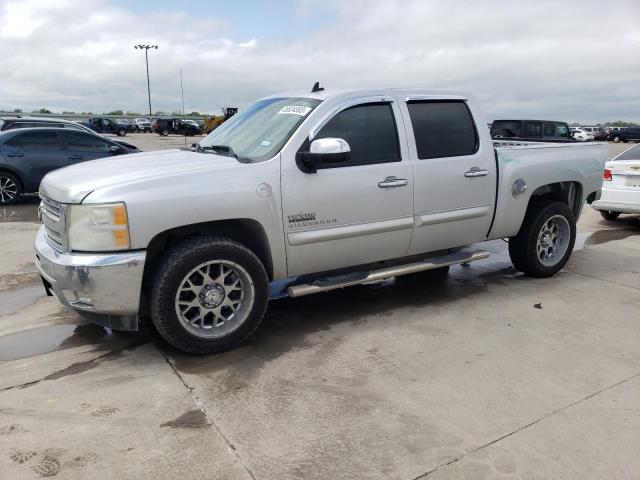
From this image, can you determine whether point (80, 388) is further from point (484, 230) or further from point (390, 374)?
point (484, 230)

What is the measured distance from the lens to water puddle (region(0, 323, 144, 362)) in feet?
13.3

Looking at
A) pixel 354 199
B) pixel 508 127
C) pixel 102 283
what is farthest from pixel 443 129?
pixel 508 127

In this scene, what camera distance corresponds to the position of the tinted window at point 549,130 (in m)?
19.4

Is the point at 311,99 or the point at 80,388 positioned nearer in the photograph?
the point at 80,388

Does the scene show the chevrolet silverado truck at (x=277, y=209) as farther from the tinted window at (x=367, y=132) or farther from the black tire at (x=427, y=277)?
the black tire at (x=427, y=277)

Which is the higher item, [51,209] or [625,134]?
[51,209]

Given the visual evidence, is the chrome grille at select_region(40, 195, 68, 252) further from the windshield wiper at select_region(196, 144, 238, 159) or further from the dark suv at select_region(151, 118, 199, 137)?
the dark suv at select_region(151, 118, 199, 137)

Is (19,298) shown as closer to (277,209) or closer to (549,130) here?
(277,209)

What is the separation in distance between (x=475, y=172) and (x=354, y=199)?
135cm

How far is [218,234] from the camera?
4.00 metres

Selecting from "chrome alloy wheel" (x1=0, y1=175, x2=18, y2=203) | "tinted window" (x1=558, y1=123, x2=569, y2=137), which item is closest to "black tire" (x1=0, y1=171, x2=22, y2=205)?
"chrome alloy wheel" (x1=0, y1=175, x2=18, y2=203)

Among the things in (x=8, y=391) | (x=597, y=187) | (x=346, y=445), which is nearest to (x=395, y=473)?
(x=346, y=445)

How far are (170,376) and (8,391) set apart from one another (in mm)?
979

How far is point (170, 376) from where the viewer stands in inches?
143
